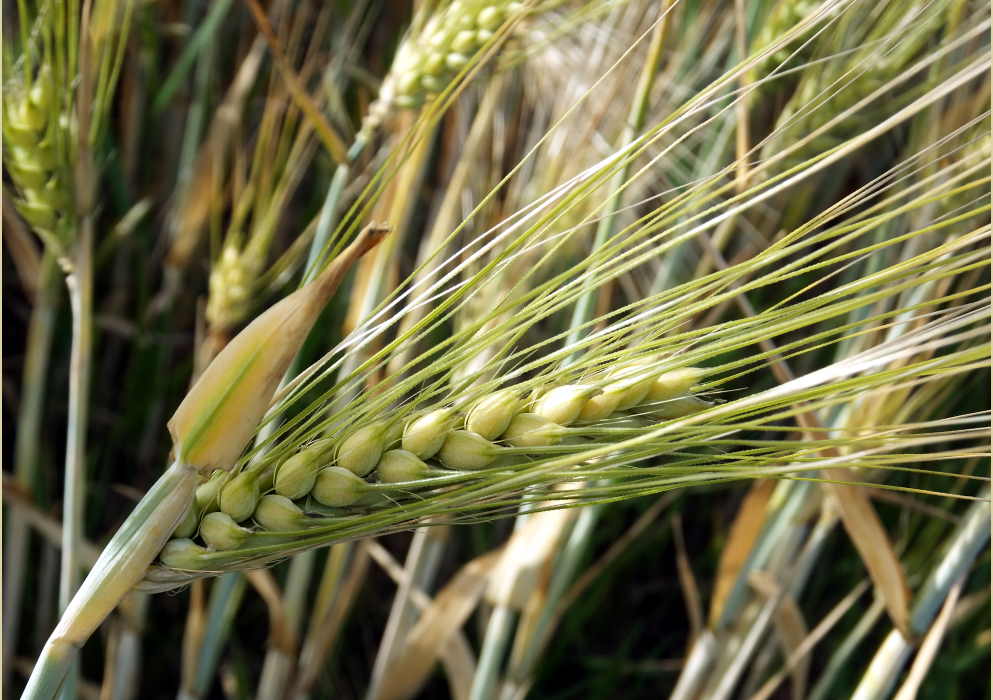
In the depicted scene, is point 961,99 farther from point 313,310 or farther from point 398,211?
point 313,310

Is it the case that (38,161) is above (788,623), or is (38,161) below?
above

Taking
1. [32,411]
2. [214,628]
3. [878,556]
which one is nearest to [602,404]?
[878,556]

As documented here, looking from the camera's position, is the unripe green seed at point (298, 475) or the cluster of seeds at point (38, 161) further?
the cluster of seeds at point (38, 161)

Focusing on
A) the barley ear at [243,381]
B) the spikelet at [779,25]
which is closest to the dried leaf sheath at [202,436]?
the barley ear at [243,381]

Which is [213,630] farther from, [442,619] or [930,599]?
[930,599]

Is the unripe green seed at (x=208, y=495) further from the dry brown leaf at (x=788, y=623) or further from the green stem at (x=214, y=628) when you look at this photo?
the dry brown leaf at (x=788, y=623)

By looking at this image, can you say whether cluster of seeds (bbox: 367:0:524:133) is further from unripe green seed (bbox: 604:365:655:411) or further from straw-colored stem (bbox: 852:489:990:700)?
straw-colored stem (bbox: 852:489:990:700)

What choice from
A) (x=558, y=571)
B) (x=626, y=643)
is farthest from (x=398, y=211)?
(x=626, y=643)
